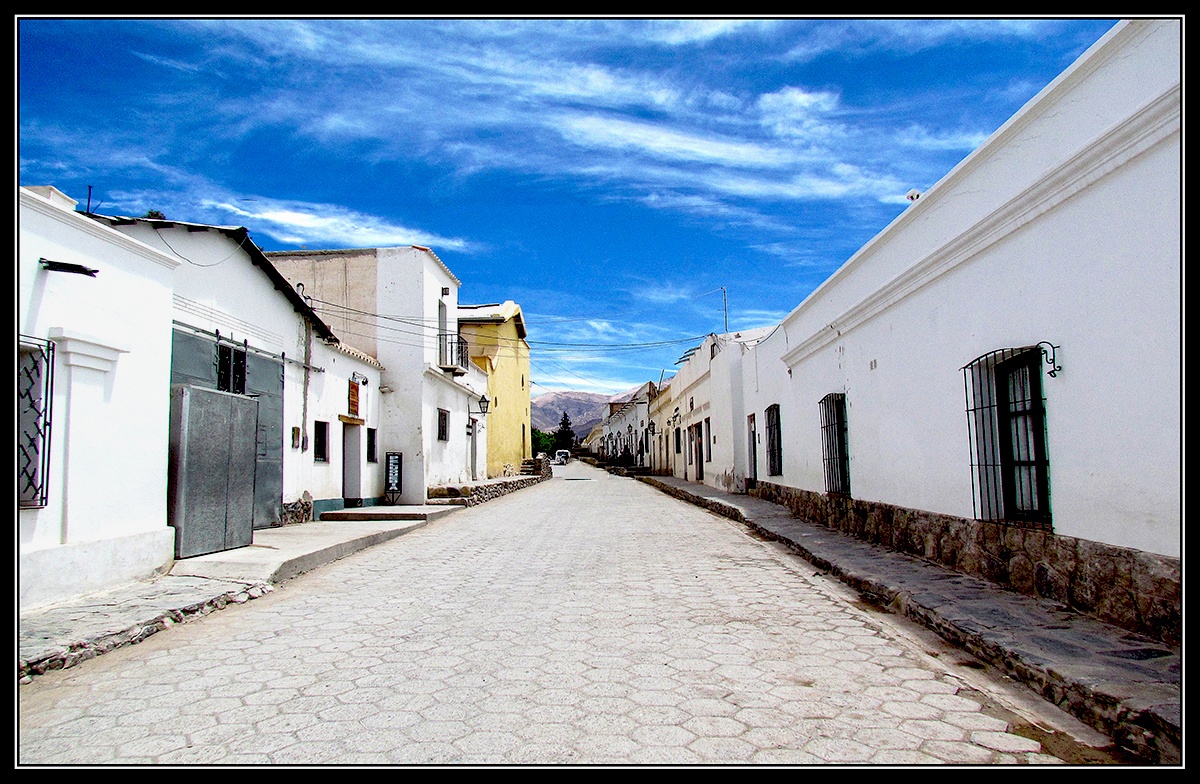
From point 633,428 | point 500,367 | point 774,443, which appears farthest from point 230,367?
point 633,428

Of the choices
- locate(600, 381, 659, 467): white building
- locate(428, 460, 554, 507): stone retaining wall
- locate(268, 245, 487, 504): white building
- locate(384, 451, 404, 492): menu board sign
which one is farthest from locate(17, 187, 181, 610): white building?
locate(600, 381, 659, 467): white building

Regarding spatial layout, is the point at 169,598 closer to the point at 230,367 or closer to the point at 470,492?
the point at 230,367

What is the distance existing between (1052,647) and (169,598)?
6831mm

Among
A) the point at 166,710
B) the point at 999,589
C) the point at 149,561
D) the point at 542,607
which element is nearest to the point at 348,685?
the point at 166,710

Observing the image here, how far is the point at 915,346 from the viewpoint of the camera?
320 inches

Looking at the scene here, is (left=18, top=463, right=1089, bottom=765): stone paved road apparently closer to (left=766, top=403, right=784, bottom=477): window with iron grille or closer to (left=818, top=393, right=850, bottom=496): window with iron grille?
(left=818, top=393, right=850, bottom=496): window with iron grille

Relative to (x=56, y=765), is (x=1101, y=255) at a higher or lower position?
higher

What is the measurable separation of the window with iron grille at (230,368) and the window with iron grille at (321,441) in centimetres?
310

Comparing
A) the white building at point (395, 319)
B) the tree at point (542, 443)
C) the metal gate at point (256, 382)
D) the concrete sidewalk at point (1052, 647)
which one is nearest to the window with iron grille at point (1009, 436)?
the concrete sidewalk at point (1052, 647)

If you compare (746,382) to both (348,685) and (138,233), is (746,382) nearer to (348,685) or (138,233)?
(138,233)

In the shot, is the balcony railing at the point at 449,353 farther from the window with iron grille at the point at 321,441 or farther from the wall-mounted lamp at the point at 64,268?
the wall-mounted lamp at the point at 64,268

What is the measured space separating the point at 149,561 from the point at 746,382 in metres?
15.3

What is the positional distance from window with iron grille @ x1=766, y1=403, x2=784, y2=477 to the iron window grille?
27.6ft

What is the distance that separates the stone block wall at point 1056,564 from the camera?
4.26 m
